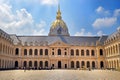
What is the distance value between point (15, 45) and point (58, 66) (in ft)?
60.6

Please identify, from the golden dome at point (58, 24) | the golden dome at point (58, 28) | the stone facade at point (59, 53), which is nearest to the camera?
the stone facade at point (59, 53)

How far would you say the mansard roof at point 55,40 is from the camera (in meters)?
84.1

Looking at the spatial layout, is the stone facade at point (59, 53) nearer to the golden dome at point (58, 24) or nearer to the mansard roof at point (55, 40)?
the mansard roof at point (55, 40)

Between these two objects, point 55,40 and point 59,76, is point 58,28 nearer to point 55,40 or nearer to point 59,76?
point 55,40

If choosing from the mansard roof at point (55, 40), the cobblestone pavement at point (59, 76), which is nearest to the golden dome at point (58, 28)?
the mansard roof at point (55, 40)

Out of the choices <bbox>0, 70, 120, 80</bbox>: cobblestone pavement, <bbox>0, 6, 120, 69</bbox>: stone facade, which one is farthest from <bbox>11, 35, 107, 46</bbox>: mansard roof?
<bbox>0, 70, 120, 80</bbox>: cobblestone pavement

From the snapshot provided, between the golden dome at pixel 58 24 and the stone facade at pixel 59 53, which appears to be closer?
the stone facade at pixel 59 53

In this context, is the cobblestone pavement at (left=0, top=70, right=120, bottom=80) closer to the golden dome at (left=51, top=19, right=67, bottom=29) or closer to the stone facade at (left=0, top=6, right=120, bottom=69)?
the stone facade at (left=0, top=6, right=120, bottom=69)

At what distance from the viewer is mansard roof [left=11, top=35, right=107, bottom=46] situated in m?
84.1

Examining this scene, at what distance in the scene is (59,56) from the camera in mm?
82375

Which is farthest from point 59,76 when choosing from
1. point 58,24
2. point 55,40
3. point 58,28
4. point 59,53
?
point 58,24

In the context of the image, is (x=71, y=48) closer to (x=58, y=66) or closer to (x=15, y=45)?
(x=58, y=66)

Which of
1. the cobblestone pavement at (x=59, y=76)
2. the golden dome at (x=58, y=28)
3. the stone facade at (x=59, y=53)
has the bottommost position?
the cobblestone pavement at (x=59, y=76)

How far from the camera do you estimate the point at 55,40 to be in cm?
8662
